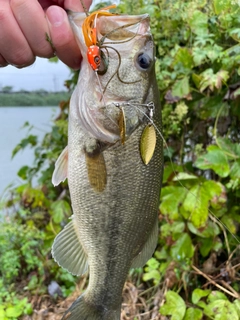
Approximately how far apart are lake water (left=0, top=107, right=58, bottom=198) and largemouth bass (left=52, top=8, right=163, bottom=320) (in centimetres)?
180

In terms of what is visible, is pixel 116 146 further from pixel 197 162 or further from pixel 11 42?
pixel 197 162

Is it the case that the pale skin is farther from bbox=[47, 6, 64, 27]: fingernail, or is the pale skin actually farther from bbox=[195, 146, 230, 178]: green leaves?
bbox=[195, 146, 230, 178]: green leaves

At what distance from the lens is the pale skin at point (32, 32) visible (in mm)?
868

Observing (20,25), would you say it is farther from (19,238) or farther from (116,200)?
(19,238)

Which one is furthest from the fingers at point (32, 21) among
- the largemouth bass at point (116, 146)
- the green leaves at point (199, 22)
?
the green leaves at point (199, 22)

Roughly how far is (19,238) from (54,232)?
0.38 metres

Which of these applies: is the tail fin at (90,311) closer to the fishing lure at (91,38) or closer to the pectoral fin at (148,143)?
the pectoral fin at (148,143)

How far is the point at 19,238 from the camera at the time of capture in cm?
253

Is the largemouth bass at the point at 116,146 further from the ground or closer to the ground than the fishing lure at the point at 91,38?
closer to the ground

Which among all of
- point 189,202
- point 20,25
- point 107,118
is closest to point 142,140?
point 107,118

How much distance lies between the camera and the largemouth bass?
1.01 metres

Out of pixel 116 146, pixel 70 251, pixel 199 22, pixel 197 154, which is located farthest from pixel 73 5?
pixel 197 154

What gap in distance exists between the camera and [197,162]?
5.53ft

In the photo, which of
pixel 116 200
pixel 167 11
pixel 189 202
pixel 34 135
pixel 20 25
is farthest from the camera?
pixel 34 135
